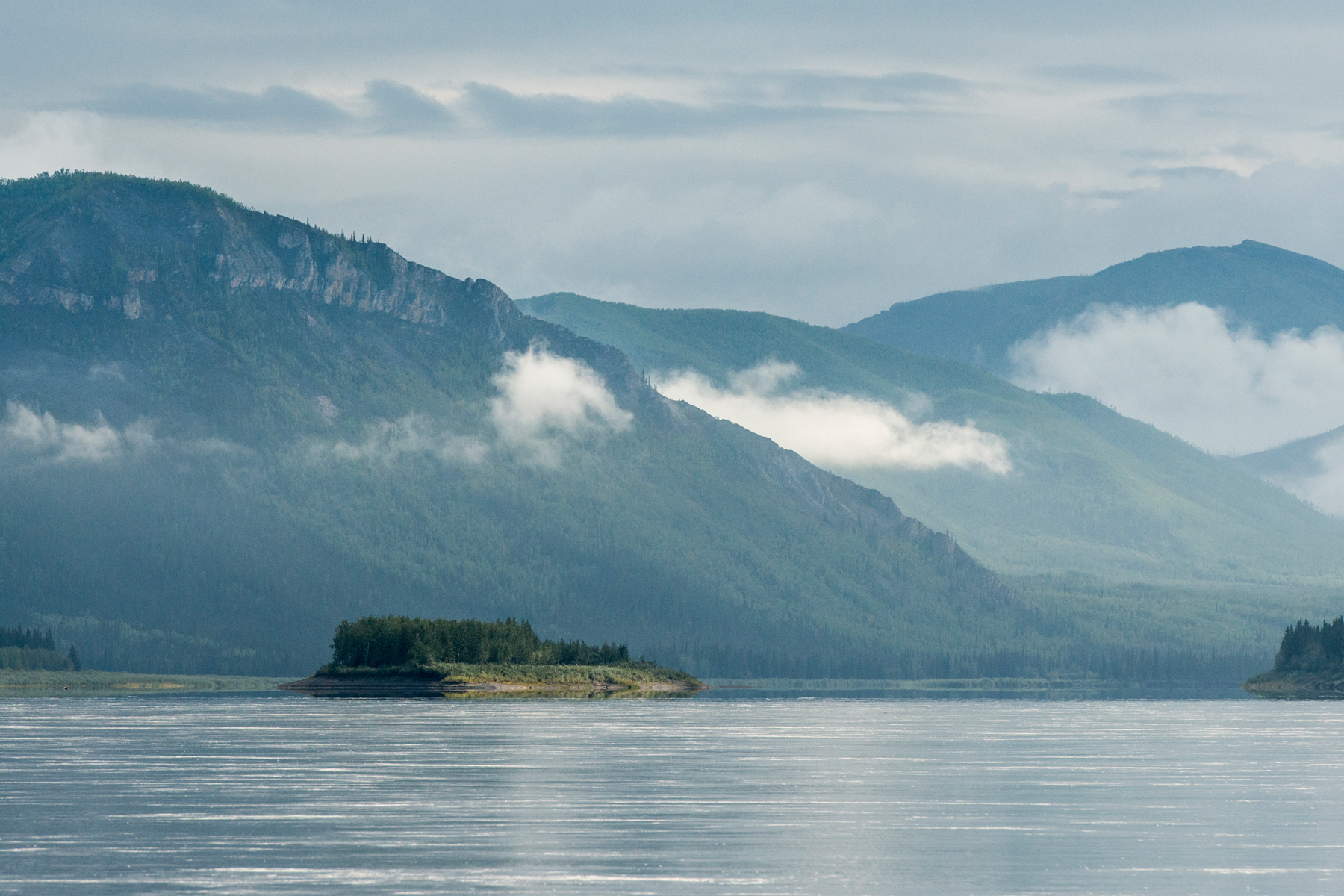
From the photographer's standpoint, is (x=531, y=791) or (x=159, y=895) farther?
(x=531, y=791)

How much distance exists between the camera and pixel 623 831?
71062 mm

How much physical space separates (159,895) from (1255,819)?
43105 mm

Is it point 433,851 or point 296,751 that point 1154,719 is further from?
point 433,851

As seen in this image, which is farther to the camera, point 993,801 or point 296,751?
point 296,751

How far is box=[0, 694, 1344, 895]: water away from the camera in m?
59.7

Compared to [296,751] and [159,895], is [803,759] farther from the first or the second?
[159,895]

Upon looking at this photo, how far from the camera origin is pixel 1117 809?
8019 cm

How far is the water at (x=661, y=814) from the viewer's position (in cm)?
5969

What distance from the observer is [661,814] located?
254ft

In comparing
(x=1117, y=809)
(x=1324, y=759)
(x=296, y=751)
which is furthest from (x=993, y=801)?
(x=296, y=751)

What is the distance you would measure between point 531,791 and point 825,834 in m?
20.2

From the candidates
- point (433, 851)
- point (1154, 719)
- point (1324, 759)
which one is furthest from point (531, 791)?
point (1154, 719)

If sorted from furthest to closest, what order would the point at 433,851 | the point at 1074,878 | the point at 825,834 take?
the point at 825,834
the point at 433,851
the point at 1074,878

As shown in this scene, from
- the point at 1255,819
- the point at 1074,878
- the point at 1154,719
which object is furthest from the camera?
the point at 1154,719
